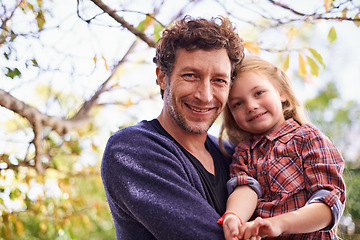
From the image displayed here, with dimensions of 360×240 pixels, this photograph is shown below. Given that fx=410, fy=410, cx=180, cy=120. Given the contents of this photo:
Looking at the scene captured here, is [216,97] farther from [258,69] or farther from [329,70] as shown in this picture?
[329,70]

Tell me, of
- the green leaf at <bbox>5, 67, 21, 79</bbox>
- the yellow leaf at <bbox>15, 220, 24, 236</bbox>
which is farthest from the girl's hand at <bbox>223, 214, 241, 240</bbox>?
the yellow leaf at <bbox>15, 220, 24, 236</bbox>

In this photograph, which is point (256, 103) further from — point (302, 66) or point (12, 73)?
point (12, 73)

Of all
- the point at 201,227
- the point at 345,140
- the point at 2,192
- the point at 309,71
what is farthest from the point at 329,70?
the point at 201,227

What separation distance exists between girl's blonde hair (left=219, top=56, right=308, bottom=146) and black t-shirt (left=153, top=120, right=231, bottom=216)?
0.15m

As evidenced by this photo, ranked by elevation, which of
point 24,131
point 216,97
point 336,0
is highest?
point 336,0

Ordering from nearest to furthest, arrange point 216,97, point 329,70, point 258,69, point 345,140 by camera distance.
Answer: point 216,97
point 258,69
point 345,140
point 329,70

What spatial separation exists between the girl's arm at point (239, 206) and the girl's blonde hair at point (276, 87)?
39 centimetres

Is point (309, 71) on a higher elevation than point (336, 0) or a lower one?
lower

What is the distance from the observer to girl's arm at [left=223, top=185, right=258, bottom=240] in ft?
4.44

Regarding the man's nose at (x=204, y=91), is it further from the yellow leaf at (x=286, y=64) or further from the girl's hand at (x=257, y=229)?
the yellow leaf at (x=286, y=64)

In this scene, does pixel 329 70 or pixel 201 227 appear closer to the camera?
pixel 201 227

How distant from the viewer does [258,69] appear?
1.89 m

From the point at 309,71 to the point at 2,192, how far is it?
2013 mm

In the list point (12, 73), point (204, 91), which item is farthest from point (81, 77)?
point (204, 91)
